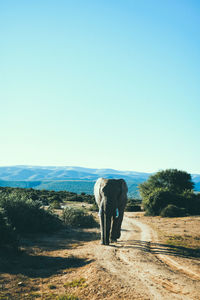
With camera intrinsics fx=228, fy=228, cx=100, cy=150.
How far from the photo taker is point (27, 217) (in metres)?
16.6

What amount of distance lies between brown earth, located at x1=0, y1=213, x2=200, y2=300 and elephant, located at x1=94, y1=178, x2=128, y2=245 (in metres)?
0.95

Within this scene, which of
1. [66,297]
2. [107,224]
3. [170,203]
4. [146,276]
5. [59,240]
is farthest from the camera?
[170,203]

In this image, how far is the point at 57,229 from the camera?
17.5 meters

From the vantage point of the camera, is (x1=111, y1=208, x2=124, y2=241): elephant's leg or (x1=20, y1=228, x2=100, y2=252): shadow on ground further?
(x1=111, y1=208, x2=124, y2=241): elephant's leg

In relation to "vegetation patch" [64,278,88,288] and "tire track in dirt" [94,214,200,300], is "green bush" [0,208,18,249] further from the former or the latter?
"vegetation patch" [64,278,88,288]

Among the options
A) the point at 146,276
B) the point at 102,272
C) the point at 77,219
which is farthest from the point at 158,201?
the point at 102,272

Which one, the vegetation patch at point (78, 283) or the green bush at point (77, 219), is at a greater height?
the vegetation patch at point (78, 283)

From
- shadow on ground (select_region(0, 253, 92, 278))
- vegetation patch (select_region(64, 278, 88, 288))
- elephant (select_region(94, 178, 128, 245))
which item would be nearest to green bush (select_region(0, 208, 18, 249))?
shadow on ground (select_region(0, 253, 92, 278))

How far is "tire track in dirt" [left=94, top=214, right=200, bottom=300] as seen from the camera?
6.09 metres

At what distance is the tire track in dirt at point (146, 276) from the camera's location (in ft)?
20.0

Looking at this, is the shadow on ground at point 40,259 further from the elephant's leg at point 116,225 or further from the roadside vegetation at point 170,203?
the roadside vegetation at point 170,203

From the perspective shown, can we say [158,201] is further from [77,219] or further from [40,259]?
[40,259]

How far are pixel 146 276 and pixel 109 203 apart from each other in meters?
4.82

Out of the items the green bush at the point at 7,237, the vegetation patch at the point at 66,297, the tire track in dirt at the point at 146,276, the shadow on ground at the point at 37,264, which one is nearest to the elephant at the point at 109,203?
the tire track in dirt at the point at 146,276
